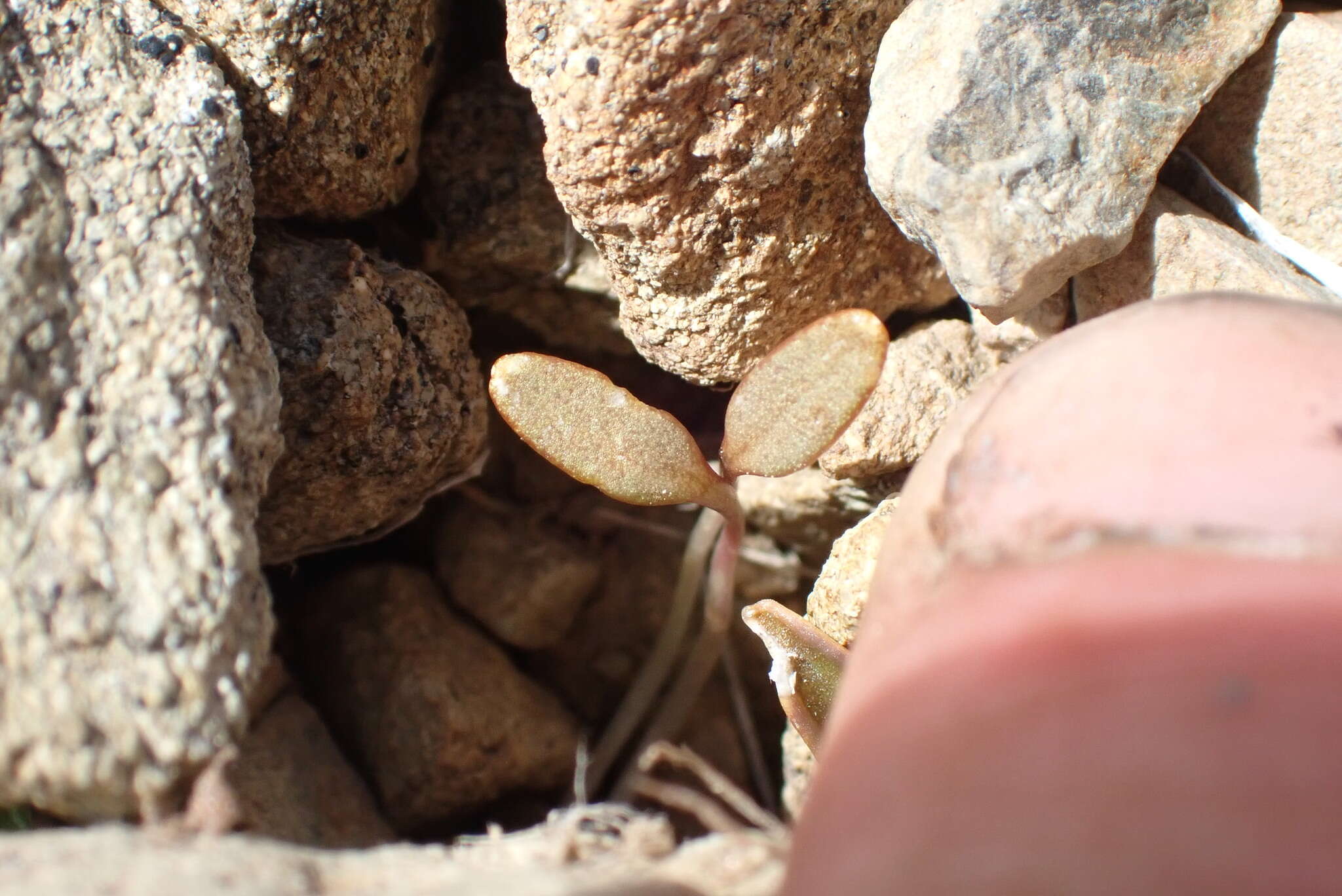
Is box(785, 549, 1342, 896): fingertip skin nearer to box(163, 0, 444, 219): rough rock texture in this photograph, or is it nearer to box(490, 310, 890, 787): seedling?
box(490, 310, 890, 787): seedling

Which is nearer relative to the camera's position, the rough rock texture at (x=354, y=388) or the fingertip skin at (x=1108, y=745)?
the fingertip skin at (x=1108, y=745)

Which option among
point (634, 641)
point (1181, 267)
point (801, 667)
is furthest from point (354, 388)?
point (1181, 267)

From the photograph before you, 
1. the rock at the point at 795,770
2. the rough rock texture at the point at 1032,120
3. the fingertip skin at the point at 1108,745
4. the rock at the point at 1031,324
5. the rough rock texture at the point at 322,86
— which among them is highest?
the rough rock texture at the point at 322,86

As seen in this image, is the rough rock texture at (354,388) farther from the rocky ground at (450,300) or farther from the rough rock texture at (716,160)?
the rough rock texture at (716,160)

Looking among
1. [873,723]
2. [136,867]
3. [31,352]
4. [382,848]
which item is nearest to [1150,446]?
[873,723]

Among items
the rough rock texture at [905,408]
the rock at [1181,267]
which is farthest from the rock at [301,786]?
the rock at [1181,267]

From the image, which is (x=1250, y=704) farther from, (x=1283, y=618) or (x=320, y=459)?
(x=320, y=459)

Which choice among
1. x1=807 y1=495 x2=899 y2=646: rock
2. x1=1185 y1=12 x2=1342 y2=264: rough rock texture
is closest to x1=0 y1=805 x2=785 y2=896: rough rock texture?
x1=807 y1=495 x2=899 y2=646: rock
